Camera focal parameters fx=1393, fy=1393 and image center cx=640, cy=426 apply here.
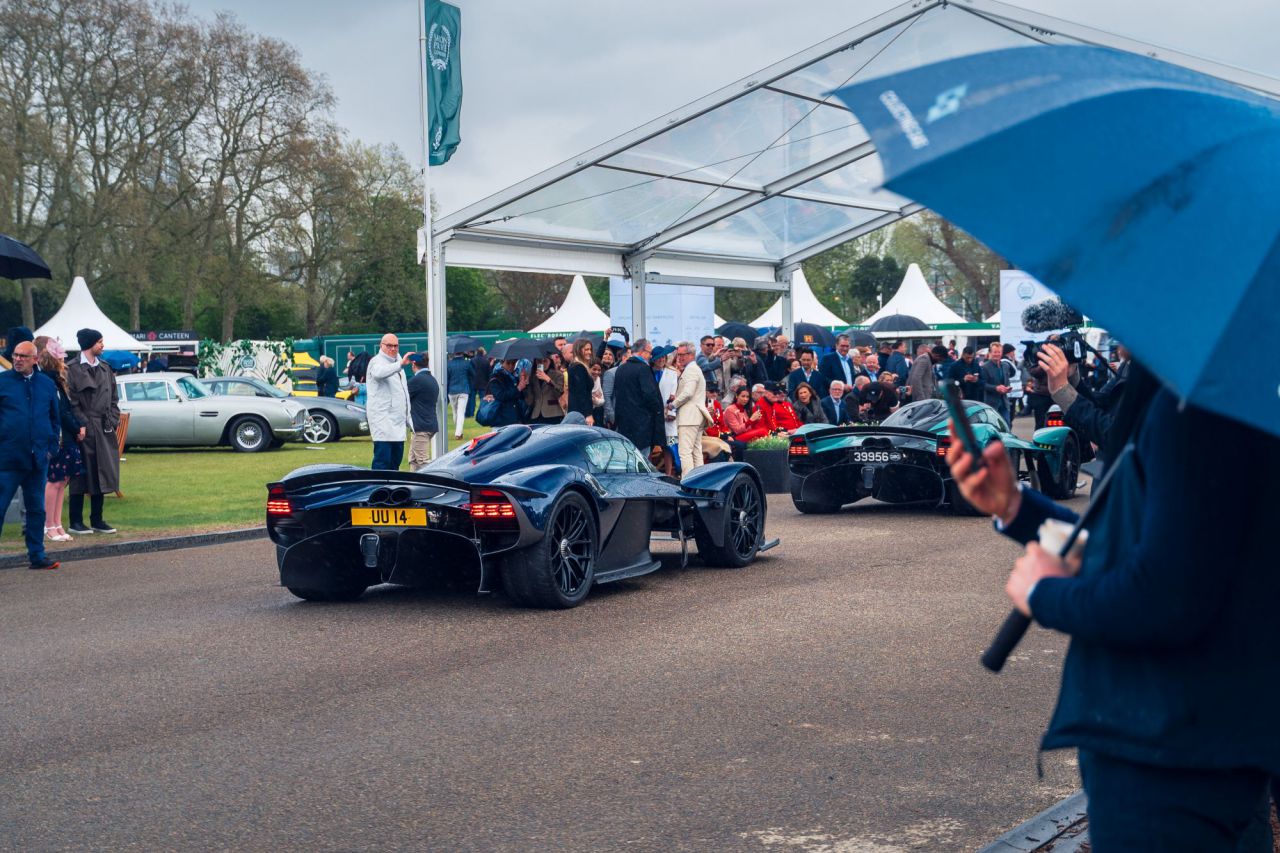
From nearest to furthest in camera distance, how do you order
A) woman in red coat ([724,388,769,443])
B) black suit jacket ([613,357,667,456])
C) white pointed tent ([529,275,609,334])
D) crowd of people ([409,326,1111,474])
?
black suit jacket ([613,357,667,456])
crowd of people ([409,326,1111,474])
woman in red coat ([724,388,769,443])
white pointed tent ([529,275,609,334])

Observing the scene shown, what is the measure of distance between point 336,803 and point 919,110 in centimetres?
364

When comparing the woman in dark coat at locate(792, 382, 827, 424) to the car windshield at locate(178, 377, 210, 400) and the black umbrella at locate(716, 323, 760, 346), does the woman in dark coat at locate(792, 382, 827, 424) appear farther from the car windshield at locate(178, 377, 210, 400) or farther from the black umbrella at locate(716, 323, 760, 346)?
the black umbrella at locate(716, 323, 760, 346)

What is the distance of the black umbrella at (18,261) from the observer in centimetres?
1491

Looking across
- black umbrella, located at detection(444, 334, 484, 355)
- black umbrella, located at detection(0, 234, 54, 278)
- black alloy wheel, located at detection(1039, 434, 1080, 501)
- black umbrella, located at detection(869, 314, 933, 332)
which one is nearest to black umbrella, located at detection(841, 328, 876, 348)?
black umbrella, located at detection(869, 314, 933, 332)

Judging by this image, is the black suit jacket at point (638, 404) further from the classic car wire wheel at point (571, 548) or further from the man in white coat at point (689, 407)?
the classic car wire wheel at point (571, 548)

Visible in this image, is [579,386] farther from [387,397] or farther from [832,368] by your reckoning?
[832,368]

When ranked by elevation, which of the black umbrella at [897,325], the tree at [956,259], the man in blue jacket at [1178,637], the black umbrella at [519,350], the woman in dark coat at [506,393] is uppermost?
the tree at [956,259]

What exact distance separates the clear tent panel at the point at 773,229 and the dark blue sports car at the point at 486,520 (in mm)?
12939

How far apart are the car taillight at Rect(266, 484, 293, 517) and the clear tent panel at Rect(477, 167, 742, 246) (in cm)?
1005

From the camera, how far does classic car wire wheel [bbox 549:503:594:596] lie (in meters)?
9.04

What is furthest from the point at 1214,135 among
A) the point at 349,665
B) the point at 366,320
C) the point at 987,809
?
the point at 366,320

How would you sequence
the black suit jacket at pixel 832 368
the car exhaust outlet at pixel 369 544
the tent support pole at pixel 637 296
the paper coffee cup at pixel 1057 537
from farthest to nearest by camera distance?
the black suit jacket at pixel 832 368
the tent support pole at pixel 637 296
the car exhaust outlet at pixel 369 544
the paper coffee cup at pixel 1057 537

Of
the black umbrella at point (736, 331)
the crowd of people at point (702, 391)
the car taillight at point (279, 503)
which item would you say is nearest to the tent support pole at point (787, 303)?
the crowd of people at point (702, 391)

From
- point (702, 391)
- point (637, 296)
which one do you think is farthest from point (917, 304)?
point (702, 391)
